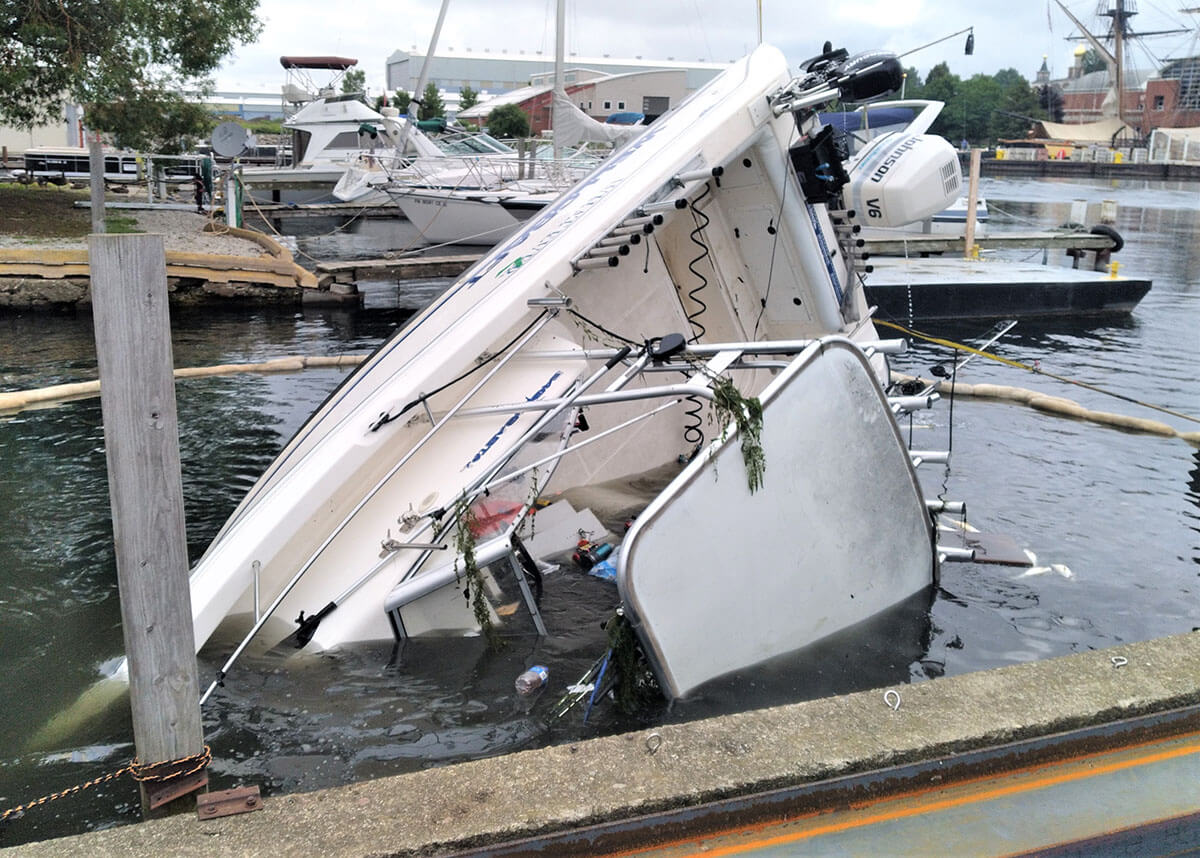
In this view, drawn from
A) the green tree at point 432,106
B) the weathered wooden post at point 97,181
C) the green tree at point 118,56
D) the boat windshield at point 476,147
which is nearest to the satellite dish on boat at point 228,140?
the green tree at point 118,56

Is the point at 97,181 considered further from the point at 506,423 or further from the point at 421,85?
the point at 421,85

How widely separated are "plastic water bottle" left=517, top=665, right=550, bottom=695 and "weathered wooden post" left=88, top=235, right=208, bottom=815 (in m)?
1.95

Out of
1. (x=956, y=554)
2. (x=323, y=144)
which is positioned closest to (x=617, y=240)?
(x=956, y=554)

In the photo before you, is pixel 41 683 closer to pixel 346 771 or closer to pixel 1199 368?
pixel 346 771

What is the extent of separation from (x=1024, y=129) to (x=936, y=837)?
10851 centimetres

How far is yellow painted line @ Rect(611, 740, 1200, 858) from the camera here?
3.13 metres

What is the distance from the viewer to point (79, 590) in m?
6.14

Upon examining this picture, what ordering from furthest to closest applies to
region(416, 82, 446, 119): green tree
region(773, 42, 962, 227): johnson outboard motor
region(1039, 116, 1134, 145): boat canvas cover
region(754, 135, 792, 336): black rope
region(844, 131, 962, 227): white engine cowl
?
region(1039, 116, 1134, 145): boat canvas cover → region(416, 82, 446, 119): green tree → region(844, 131, 962, 227): white engine cowl → region(754, 135, 792, 336): black rope → region(773, 42, 962, 227): johnson outboard motor

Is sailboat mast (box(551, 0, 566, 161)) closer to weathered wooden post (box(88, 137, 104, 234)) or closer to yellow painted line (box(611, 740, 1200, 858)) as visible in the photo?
weathered wooden post (box(88, 137, 104, 234))

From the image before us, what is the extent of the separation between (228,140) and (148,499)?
22.0 m

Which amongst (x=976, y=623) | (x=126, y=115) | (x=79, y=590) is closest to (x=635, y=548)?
(x=976, y=623)

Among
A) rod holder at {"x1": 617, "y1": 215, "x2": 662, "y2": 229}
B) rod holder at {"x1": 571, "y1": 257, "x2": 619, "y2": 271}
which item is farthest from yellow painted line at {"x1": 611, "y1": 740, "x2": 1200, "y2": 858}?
rod holder at {"x1": 617, "y1": 215, "x2": 662, "y2": 229}

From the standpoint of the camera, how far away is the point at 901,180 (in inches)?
288

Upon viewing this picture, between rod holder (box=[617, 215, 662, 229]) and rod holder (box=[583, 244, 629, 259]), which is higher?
rod holder (box=[617, 215, 662, 229])
